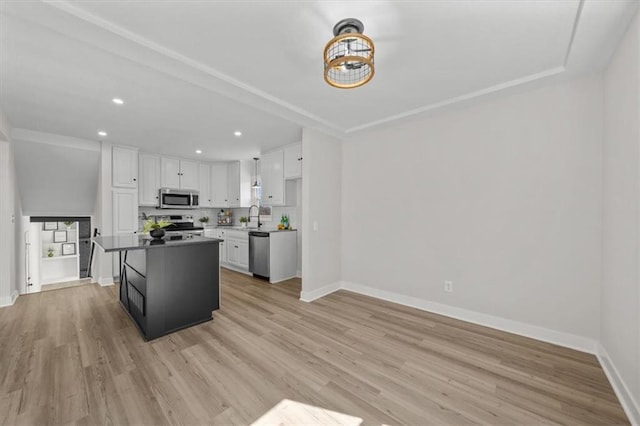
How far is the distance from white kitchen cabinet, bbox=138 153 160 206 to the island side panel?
3175 millimetres

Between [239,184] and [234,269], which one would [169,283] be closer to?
[234,269]

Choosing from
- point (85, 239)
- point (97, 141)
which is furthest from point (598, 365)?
point (85, 239)

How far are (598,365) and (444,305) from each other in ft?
4.25

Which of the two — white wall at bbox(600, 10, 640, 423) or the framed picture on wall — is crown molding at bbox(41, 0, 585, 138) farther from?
the framed picture on wall

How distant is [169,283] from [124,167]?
323cm

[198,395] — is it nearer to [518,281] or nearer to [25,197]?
[518,281]

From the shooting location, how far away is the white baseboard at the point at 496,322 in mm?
2299

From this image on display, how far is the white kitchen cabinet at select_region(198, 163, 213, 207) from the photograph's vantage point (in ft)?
19.4

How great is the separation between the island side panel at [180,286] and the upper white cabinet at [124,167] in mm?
2958

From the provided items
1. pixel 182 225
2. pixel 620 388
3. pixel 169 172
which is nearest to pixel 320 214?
pixel 620 388

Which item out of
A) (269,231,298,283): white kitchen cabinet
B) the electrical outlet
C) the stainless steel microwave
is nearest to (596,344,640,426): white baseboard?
the electrical outlet

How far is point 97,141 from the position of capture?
4320 mm

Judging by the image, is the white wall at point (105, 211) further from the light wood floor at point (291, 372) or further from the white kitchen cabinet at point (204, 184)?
the white kitchen cabinet at point (204, 184)

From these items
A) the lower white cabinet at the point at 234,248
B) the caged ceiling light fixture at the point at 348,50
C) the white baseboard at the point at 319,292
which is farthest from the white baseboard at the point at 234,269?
the caged ceiling light fixture at the point at 348,50
